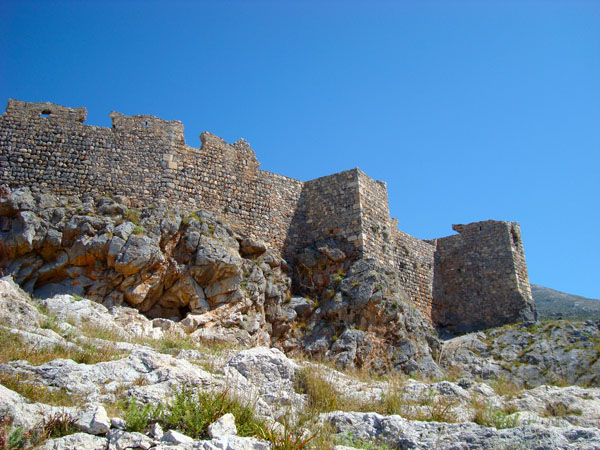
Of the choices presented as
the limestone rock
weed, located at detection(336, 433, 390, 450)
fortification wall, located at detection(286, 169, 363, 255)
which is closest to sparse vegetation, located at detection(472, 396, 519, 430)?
weed, located at detection(336, 433, 390, 450)

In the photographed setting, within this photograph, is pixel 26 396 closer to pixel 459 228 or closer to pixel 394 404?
pixel 394 404

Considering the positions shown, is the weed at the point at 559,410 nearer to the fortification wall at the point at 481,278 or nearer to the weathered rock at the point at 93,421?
the weathered rock at the point at 93,421

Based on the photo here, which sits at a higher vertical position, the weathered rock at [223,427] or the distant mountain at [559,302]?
the distant mountain at [559,302]

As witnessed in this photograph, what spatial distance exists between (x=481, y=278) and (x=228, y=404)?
61.1 ft

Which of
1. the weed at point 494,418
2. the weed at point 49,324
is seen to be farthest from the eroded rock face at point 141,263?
the weed at point 494,418

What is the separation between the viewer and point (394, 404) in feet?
23.2

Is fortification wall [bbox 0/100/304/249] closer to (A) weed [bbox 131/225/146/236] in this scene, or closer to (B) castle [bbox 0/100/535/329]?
(B) castle [bbox 0/100/535/329]

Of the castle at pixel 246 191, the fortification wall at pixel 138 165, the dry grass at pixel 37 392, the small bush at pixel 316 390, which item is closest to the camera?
the dry grass at pixel 37 392

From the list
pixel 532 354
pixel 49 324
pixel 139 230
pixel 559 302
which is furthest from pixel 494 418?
pixel 559 302

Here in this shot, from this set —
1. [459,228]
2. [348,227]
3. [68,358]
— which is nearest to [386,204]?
[348,227]

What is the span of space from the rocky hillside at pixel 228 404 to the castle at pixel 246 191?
7.13 m

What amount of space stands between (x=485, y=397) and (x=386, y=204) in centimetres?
1215

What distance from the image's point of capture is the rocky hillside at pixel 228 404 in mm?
5090

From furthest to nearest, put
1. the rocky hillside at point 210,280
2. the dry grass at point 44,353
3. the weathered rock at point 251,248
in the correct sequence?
the weathered rock at point 251,248 < the rocky hillside at point 210,280 < the dry grass at point 44,353
